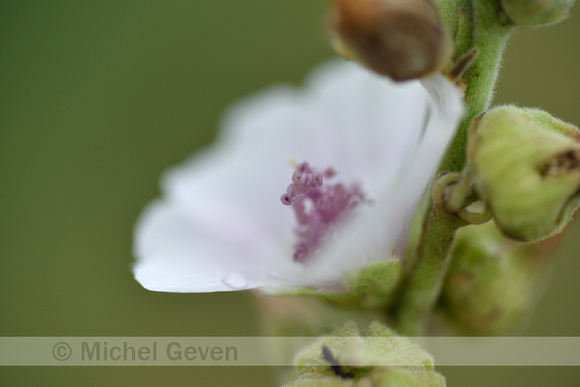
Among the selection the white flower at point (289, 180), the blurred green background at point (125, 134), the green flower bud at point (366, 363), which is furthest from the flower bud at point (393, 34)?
the blurred green background at point (125, 134)

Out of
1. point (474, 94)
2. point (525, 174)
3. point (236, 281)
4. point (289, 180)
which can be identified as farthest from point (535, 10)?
point (289, 180)

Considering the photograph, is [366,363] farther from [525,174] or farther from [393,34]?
[393,34]

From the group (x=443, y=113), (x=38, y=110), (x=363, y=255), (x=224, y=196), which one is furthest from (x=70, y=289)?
(x=443, y=113)

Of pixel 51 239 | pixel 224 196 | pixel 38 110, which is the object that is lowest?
pixel 224 196

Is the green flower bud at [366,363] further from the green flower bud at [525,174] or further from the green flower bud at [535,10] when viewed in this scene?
the green flower bud at [535,10]

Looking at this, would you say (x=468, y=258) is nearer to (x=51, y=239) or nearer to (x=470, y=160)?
(x=470, y=160)

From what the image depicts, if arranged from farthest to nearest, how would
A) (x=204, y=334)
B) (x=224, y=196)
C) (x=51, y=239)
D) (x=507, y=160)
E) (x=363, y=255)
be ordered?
1. (x=51, y=239)
2. (x=204, y=334)
3. (x=224, y=196)
4. (x=363, y=255)
5. (x=507, y=160)

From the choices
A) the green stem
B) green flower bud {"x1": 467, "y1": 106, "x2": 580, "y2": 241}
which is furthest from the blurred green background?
green flower bud {"x1": 467, "y1": 106, "x2": 580, "y2": 241}
